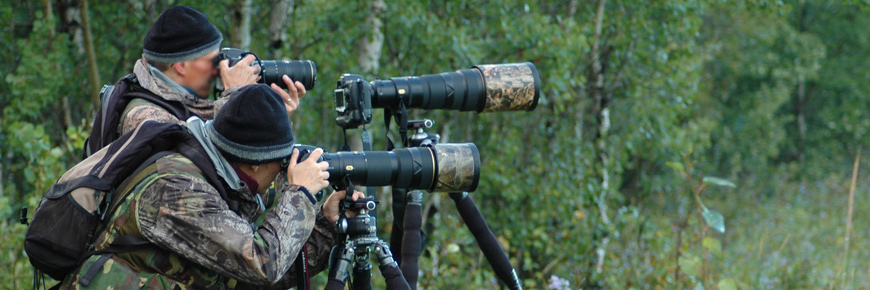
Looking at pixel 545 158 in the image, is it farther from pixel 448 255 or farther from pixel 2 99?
pixel 2 99

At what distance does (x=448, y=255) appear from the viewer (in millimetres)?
4633

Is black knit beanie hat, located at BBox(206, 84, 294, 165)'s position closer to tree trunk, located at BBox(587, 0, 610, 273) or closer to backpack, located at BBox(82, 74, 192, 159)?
backpack, located at BBox(82, 74, 192, 159)

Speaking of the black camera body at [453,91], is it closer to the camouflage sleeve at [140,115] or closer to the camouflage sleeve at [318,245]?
the camouflage sleeve at [318,245]

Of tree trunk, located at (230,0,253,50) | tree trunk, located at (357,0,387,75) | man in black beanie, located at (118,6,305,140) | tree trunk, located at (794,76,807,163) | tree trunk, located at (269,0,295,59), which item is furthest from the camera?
tree trunk, located at (794,76,807,163)

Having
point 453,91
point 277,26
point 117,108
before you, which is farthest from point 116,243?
point 277,26

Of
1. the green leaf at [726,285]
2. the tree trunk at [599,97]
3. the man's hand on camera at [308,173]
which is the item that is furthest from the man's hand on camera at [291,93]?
the tree trunk at [599,97]

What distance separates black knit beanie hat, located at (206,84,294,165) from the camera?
200cm

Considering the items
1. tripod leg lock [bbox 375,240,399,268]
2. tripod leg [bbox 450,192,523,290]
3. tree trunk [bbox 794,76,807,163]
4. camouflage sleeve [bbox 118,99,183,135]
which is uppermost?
camouflage sleeve [bbox 118,99,183,135]

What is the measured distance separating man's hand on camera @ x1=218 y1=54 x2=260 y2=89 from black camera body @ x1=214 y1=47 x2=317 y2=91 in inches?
0.9

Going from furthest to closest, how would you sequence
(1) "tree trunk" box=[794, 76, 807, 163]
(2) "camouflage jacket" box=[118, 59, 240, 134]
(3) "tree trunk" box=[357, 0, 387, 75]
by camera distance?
(1) "tree trunk" box=[794, 76, 807, 163]
(3) "tree trunk" box=[357, 0, 387, 75]
(2) "camouflage jacket" box=[118, 59, 240, 134]

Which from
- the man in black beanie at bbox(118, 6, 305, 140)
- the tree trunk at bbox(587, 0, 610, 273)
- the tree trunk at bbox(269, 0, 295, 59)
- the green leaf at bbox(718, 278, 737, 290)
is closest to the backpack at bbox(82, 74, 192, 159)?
the man in black beanie at bbox(118, 6, 305, 140)

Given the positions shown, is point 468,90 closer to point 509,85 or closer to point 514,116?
point 509,85

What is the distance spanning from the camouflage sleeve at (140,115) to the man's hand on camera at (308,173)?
52 cm

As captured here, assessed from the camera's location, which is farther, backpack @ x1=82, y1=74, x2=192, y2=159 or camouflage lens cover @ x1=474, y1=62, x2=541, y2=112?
camouflage lens cover @ x1=474, y1=62, x2=541, y2=112
